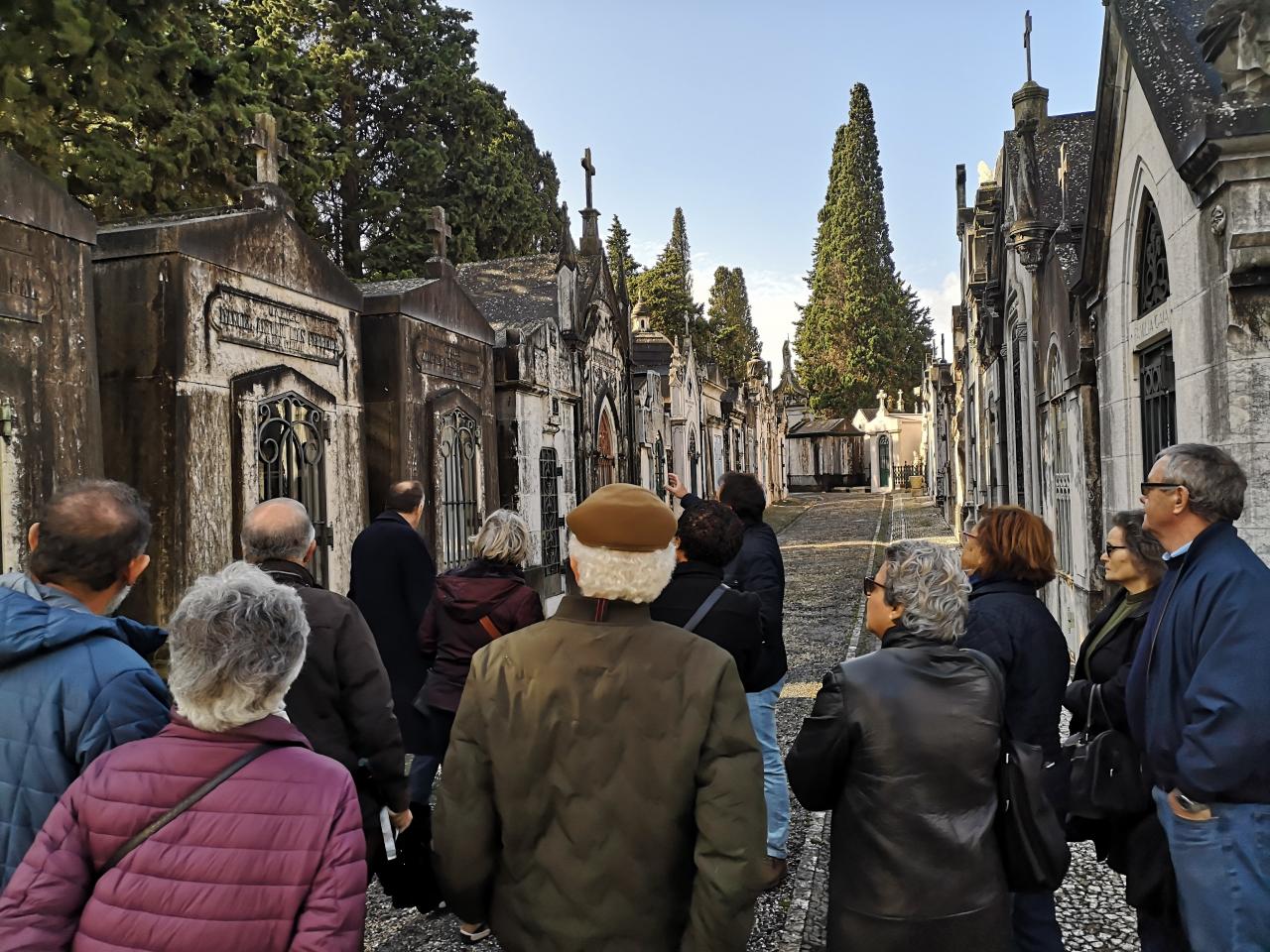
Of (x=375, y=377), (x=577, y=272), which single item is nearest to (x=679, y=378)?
(x=577, y=272)

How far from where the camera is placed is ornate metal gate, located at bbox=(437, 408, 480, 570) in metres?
8.59

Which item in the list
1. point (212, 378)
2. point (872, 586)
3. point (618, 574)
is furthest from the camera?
point (212, 378)

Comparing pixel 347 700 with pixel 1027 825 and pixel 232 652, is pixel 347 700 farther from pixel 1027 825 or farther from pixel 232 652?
pixel 1027 825

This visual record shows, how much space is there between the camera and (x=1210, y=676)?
2.31 metres

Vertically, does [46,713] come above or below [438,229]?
below

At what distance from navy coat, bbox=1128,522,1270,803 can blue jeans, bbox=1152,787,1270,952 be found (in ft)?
0.24

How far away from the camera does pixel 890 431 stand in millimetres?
46781

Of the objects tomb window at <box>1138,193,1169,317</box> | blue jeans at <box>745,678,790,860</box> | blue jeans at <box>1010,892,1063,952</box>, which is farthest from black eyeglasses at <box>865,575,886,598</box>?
tomb window at <box>1138,193,1169,317</box>

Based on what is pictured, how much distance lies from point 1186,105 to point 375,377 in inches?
241

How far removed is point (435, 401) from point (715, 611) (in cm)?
544

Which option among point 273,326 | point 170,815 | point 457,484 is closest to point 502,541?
point 170,815

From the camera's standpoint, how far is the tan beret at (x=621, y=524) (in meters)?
2.10

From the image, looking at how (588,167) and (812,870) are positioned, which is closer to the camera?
(812,870)

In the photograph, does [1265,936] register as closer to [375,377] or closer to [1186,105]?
[1186,105]
